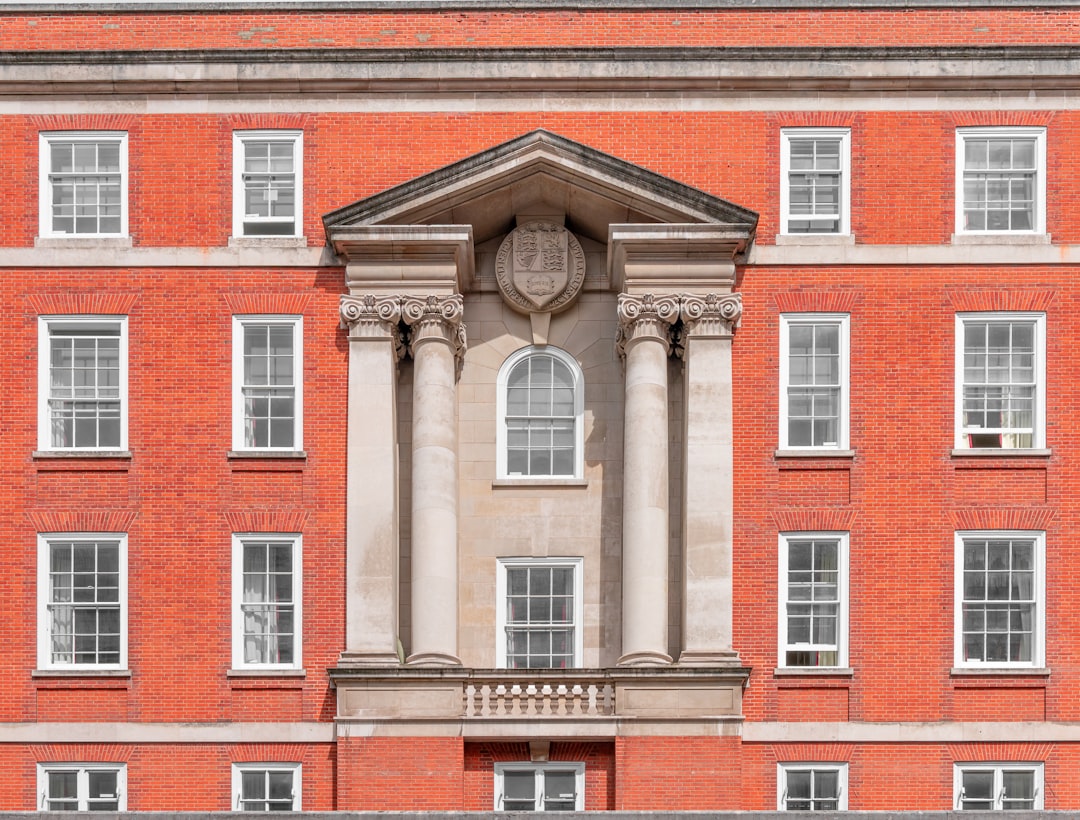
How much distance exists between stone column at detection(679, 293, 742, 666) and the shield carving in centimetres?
241

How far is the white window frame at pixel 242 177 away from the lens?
1547 inches

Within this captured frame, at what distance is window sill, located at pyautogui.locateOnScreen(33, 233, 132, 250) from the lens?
39188 mm

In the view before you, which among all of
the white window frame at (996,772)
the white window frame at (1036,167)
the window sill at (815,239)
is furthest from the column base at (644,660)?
the white window frame at (1036,167)

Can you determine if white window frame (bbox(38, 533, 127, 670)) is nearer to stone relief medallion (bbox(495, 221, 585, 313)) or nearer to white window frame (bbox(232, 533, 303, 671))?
white window frame (bbox(232, 533, 303, 671))

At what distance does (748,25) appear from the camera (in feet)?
131

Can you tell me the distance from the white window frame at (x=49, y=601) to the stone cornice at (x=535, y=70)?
7840mm

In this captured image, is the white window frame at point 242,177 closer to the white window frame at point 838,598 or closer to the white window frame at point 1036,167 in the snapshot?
the white window frame at point 838,598

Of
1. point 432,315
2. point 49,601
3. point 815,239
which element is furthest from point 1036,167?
point 49,601

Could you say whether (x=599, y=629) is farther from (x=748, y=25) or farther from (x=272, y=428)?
(x=748, y=25)

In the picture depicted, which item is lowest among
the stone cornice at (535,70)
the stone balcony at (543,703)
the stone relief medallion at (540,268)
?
the stone balcony at (543,703)

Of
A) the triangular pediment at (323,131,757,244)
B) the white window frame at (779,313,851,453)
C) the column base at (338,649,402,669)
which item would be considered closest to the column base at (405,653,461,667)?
the column base at (338,649,402,669)

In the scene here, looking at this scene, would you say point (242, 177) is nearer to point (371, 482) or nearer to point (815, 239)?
point (371, 482)

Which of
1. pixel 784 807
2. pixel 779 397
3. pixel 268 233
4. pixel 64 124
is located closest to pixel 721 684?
pixel 784 807

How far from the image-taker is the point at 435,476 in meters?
38.0
